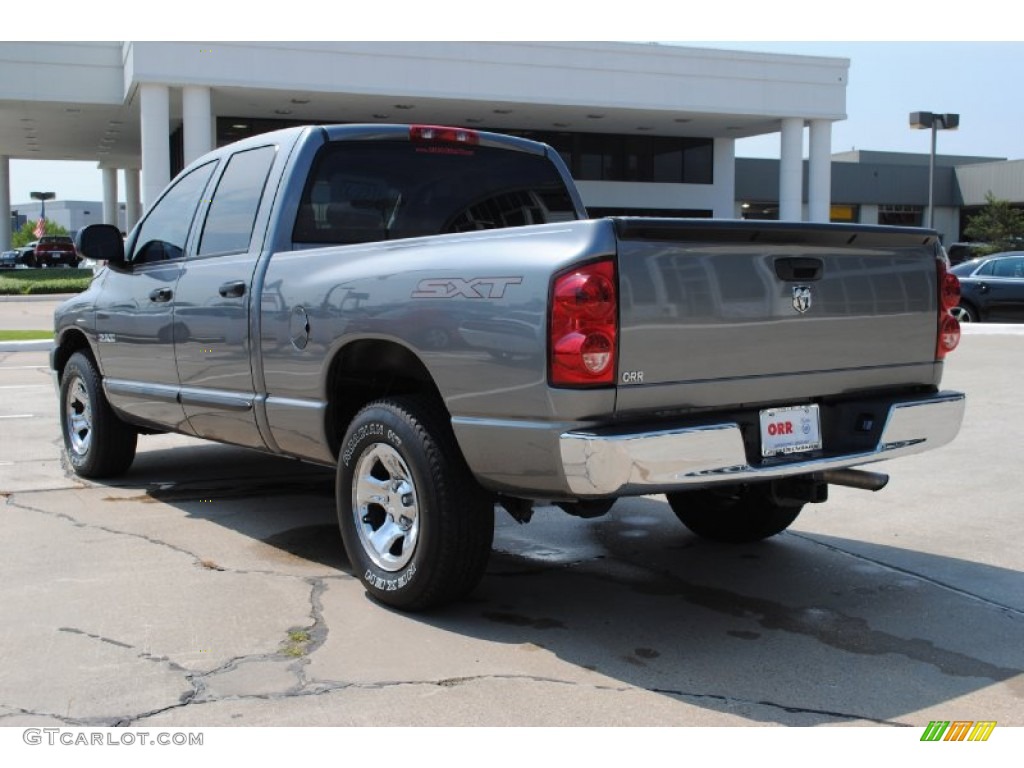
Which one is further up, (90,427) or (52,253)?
(90,427)

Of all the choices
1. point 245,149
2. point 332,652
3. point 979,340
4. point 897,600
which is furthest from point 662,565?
point 979,340

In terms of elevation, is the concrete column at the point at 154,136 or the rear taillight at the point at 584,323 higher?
the concrete column at the point at 154,136

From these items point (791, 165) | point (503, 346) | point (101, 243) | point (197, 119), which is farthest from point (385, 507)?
point (791, 165)

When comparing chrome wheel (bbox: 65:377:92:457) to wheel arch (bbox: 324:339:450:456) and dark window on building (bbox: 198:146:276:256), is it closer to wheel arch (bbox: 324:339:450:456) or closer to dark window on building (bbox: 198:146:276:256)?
dark window on building (bbox: 198:146:276:256)

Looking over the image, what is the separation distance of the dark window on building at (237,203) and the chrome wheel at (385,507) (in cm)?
158

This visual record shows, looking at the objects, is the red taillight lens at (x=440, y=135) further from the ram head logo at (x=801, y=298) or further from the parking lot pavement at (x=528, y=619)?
the ram head logo at (x=801, y=298)

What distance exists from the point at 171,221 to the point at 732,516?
3670mm

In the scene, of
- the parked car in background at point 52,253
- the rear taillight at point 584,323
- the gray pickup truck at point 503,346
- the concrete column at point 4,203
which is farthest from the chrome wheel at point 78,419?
the concrete column at point 4,203

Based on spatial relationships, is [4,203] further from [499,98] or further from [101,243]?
[101,243]

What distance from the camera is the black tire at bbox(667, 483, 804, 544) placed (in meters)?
5.88

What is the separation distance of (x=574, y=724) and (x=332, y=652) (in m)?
A: 1.11

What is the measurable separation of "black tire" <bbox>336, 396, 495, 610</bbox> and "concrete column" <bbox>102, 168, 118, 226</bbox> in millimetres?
61642

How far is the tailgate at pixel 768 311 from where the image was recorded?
4.11 metres

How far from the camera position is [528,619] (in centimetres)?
477
